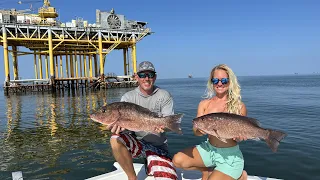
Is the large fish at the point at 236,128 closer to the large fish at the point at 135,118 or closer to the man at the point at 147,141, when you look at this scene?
the large fish at the point at 135,118

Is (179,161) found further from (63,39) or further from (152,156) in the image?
(63,39)

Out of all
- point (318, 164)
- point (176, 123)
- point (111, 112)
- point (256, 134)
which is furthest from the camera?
point (318, 164)

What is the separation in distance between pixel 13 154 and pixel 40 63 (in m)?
41.1

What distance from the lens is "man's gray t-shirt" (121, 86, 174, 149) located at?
476cm

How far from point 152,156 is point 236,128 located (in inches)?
69.8

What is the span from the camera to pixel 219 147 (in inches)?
168

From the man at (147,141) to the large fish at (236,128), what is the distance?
1.01m

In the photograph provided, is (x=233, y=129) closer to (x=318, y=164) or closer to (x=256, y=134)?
(x=256, y=134)

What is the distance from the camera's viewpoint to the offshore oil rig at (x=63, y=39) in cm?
3603

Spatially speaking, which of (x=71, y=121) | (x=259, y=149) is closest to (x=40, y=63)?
(x=71, y=121)

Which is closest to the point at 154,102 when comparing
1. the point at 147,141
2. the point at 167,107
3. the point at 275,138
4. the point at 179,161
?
the point at 167,107

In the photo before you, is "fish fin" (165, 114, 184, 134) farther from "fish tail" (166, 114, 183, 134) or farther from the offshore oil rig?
the offshore oil rig

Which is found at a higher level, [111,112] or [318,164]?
[111,112]

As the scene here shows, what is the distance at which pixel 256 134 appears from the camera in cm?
363
